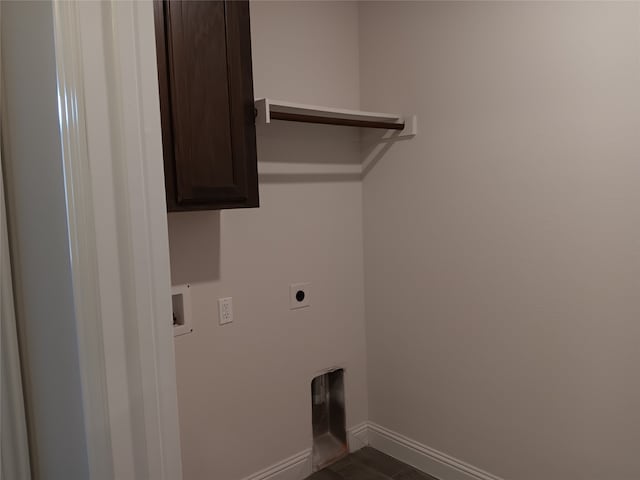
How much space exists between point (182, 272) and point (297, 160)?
2.53 feet

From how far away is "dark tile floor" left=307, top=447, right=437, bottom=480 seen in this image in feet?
7.99

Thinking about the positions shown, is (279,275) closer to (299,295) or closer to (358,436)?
(299,295)

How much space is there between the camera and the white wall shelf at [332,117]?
200 cm

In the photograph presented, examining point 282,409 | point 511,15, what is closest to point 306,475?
point 282,409

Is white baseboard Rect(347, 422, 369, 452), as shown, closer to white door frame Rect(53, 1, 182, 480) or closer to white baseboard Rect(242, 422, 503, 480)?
white baseboard Rect(242, 422, 503, 480)

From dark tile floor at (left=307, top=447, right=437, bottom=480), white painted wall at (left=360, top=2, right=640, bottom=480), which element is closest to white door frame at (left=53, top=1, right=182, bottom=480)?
white painted wall at (left=360, top=2, right=640, bottom=480)

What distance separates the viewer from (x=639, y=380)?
68.7 inches

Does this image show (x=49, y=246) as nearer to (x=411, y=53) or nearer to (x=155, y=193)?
(x=155, y=193)

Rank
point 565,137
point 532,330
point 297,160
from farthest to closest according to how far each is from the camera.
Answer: point 297,160, point 532,330, point 565,137

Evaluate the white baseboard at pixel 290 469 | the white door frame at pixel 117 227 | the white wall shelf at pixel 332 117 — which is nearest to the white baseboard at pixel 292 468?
the white baseboard at pixel 290 469

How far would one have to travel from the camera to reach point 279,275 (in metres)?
2.32

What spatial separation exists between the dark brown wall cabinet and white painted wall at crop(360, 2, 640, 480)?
0.95 meters

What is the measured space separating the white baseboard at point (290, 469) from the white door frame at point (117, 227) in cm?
178

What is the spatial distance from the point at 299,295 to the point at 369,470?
3.15 ft
